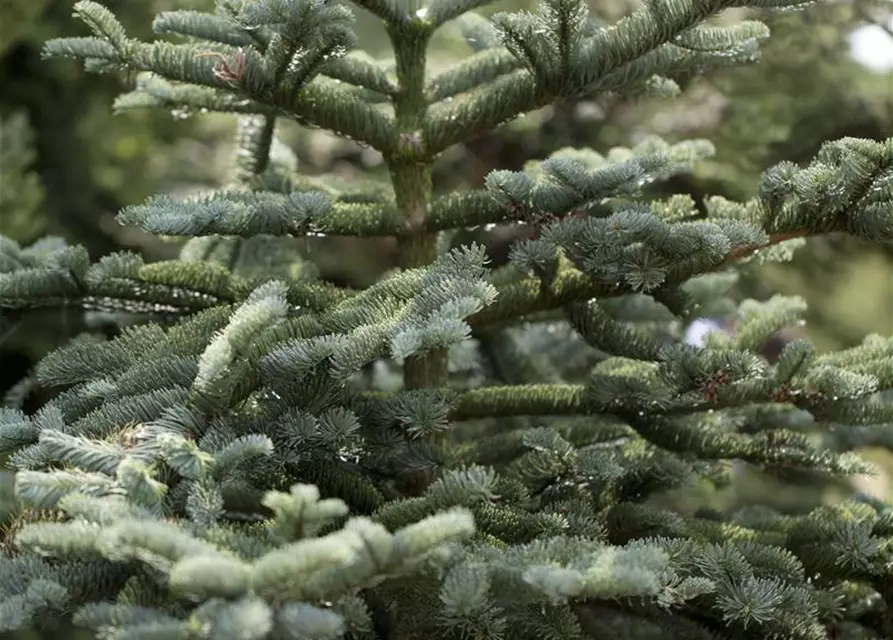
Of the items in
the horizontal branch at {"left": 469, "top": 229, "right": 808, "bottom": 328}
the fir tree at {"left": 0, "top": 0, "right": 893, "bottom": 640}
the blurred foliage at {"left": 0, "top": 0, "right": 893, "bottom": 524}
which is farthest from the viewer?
the blurred foliage at {"left": 0, "top": 0, "right": 893, "bottom": 524}

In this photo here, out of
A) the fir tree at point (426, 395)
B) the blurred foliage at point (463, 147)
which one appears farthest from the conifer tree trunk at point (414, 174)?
the blurred foliage at point (463, 147)

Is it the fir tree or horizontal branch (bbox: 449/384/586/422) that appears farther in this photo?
horizontal branch (bbox: 449/384/586/422)

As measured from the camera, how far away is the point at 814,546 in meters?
1.21

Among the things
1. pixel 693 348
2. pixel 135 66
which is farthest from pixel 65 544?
pixel 693 348

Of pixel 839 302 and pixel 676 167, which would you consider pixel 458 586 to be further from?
pixel 839 302

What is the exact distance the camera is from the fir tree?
827 millimetres

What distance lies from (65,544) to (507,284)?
695mm

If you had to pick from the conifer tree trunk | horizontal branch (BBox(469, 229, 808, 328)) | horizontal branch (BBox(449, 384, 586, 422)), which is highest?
the conifer tree trunk

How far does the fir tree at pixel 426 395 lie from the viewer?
2.71ft

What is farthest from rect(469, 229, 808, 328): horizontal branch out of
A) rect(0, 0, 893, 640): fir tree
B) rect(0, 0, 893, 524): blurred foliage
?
rect(0, 0, 893, 524): blurred foliage

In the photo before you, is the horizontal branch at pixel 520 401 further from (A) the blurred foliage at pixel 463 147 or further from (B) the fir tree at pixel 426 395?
(A) the blurred foliage at pixel 463 147

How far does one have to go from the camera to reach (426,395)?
1066 mm

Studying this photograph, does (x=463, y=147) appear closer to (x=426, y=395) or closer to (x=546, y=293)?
(x=546, y=293)

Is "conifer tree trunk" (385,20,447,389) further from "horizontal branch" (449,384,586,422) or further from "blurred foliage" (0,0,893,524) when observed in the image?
"blurred foliage" (0,0,893,524)
